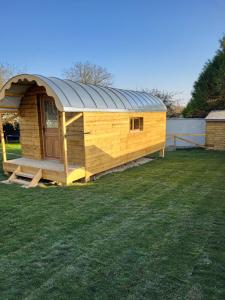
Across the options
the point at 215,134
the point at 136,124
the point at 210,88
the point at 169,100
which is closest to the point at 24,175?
the point at 136,124

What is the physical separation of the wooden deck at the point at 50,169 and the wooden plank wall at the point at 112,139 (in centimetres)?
41

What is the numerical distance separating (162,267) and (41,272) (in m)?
1.46

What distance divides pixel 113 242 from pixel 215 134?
11312 mm

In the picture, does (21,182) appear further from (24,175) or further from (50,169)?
(50,169)

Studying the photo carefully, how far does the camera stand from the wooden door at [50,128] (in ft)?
24.3

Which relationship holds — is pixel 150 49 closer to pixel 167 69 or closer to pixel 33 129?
pixel 167 69

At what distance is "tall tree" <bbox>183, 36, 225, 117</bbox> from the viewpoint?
50.6 ft

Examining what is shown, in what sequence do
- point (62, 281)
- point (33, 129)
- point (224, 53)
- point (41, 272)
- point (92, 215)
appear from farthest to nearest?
point (224, 53) → point (33, 129) → point (92, 215) → point (41, 272) → point (62, 281)

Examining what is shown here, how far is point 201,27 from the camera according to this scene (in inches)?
468

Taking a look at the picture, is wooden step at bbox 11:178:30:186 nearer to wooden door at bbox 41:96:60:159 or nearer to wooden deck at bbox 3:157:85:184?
wooden deck at bbox 3:157:85:184

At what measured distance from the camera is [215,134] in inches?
506

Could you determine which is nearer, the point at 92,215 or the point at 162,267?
the point at 162,267

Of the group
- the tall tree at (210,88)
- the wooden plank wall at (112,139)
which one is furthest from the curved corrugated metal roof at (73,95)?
the tall tree at (210,88)

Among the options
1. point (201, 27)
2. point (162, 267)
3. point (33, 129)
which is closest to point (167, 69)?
point (201, 27)
